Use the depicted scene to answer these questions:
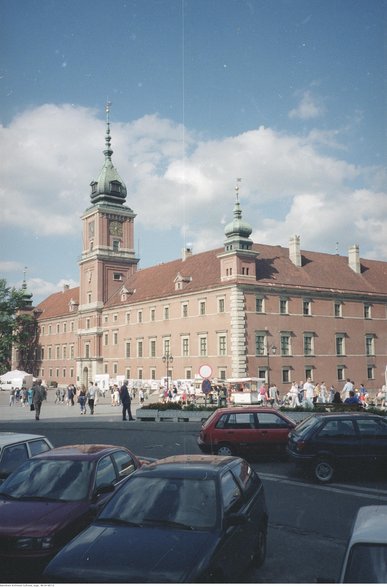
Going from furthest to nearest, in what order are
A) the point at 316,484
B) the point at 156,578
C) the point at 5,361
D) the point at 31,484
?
the point at 5,361 < the point at 316,484 < the point at 31,484 < the point at 156,578

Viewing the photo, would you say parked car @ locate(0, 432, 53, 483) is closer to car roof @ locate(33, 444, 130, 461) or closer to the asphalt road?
car roof @ locate(33, 444, 130, 461)

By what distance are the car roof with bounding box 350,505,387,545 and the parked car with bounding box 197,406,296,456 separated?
31.4 feet

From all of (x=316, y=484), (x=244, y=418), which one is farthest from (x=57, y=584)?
(x=244, y=418)

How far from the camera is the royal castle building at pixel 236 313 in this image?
4831 centimetres

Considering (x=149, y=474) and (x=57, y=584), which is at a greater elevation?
(x=149, y=474)

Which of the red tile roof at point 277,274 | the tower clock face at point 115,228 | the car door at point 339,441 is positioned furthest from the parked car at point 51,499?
the tower clock face at point 115,228

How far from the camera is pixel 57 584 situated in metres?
5.00

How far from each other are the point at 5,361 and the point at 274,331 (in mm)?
53169

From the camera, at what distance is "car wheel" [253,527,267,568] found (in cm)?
698

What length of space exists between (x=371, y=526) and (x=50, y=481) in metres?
4.56

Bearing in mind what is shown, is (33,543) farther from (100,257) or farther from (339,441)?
(100,257)

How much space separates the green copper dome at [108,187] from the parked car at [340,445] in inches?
2588

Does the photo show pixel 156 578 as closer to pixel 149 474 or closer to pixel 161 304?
pixel 149 474

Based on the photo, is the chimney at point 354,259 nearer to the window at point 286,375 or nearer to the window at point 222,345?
the window at point 286,375
